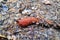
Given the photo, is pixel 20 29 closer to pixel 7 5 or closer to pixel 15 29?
pixel 15 29

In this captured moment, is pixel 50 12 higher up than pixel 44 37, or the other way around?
pixel 50 12

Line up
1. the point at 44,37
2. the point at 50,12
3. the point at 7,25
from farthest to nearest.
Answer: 1. the point at 50,12
2. the point at 7,25
3. the point at 44,37

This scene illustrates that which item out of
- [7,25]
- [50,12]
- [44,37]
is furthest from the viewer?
[50,12]

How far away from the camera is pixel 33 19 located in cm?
225

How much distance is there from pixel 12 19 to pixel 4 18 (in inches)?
3.8

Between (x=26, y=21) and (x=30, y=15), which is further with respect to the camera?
(x=30, y=15)

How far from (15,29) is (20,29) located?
0.06m

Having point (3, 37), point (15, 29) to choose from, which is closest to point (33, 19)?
point (15, 29)

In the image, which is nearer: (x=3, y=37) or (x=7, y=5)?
(x=3, y=37)

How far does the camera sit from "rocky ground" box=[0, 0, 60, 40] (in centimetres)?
212

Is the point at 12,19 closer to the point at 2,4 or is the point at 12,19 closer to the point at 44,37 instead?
the point at 2,4

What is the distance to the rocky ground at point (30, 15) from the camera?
2123 millimetres

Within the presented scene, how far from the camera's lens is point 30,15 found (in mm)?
2338

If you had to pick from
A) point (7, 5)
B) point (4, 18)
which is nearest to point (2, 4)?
point (7, 5)
